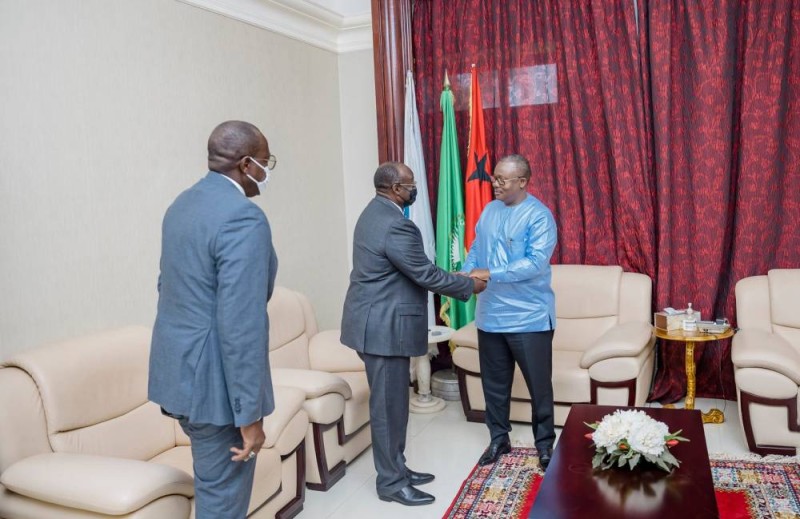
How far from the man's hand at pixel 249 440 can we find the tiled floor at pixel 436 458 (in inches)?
47.9

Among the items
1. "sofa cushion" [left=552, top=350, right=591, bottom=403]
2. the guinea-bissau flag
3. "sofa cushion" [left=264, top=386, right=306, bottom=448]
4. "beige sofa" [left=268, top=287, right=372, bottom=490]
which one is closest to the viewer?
"sofa cushion" [left=264, top=386, right=306, bottom=448]

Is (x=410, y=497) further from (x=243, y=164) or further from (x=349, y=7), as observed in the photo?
(x=349, y=7)

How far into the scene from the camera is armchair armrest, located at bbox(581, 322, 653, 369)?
153 inches

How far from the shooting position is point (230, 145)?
2.11 metres

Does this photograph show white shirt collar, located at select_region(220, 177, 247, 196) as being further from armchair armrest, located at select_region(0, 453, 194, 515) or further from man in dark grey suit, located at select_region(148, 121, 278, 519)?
armchair armrest, located at select_region(0, 453, 194, 515)

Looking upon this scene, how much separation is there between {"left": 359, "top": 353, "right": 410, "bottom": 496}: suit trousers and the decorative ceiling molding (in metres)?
2.20

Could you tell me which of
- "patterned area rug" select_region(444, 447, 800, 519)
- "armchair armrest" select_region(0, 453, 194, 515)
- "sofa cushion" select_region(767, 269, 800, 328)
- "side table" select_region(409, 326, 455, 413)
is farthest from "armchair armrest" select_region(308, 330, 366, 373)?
"sofa cushion" select_region(767, 269, 800, 328)

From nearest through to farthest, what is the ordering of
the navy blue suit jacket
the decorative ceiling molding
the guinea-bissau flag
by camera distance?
1. the navy blue suit jacket
2. the decorative ceiling molding
3. the guinea-bissau flag

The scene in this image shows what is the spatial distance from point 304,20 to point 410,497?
3222 millimetres

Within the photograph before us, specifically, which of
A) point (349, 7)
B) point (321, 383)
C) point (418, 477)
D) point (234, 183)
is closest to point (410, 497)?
point (418, 477)

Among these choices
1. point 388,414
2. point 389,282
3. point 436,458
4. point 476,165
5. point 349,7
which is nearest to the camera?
point 389,282

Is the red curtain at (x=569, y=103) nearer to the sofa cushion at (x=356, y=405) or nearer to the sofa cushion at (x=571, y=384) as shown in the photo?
the sofa cushion at (x=571, y=384)

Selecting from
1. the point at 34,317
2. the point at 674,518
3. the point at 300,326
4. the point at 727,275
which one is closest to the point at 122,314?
the point at 34,317

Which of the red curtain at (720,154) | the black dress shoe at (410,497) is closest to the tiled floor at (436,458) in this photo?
the black dress shoe at (410,497)
